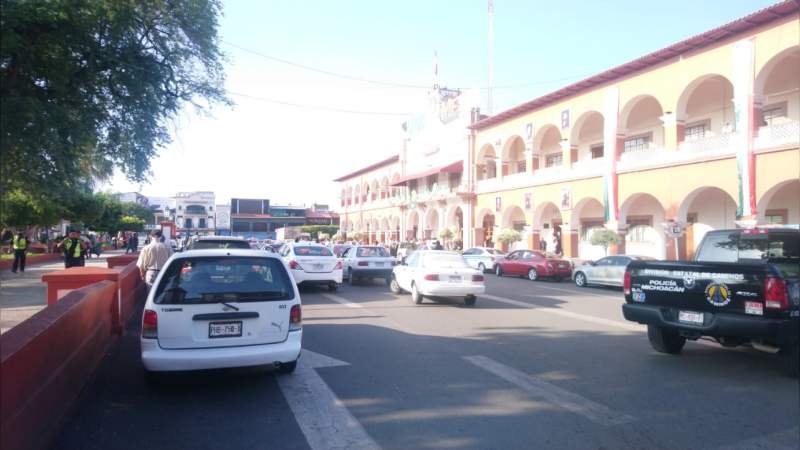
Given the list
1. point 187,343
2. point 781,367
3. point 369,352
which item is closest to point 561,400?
point 369,352

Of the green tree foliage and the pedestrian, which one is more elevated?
the green tree foliage

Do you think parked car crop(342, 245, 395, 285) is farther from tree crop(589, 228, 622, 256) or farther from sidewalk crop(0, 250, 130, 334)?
tree crop(589, 228, 622, 256)

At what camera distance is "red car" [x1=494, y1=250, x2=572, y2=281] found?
69.3 feet

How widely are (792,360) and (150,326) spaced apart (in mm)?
7278

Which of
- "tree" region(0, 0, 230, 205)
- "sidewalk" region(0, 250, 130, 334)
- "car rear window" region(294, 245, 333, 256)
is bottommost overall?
"sidewalk" region(0, 250, 130, 334)

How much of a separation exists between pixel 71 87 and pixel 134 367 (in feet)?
13.7

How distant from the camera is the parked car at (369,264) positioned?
17734mm

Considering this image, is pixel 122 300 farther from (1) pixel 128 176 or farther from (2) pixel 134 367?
(2) pixel 134 367

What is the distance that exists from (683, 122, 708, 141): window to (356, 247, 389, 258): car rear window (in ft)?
47.9

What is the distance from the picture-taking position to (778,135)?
18.3 metres

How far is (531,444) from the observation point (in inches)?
165

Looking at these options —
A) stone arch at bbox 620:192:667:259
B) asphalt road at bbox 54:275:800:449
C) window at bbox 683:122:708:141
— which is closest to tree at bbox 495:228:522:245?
stone arch at bbox 620:192:667:259

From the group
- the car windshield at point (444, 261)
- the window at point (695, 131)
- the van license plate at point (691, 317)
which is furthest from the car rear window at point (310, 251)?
the window at point (695, 131)

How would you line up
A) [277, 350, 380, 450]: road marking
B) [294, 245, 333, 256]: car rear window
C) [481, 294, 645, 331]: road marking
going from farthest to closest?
[294, 245, 333, 256]: car rear window, [481, 294, 645, 331]: road marking, [277, 350, 380, 450]: road marking
